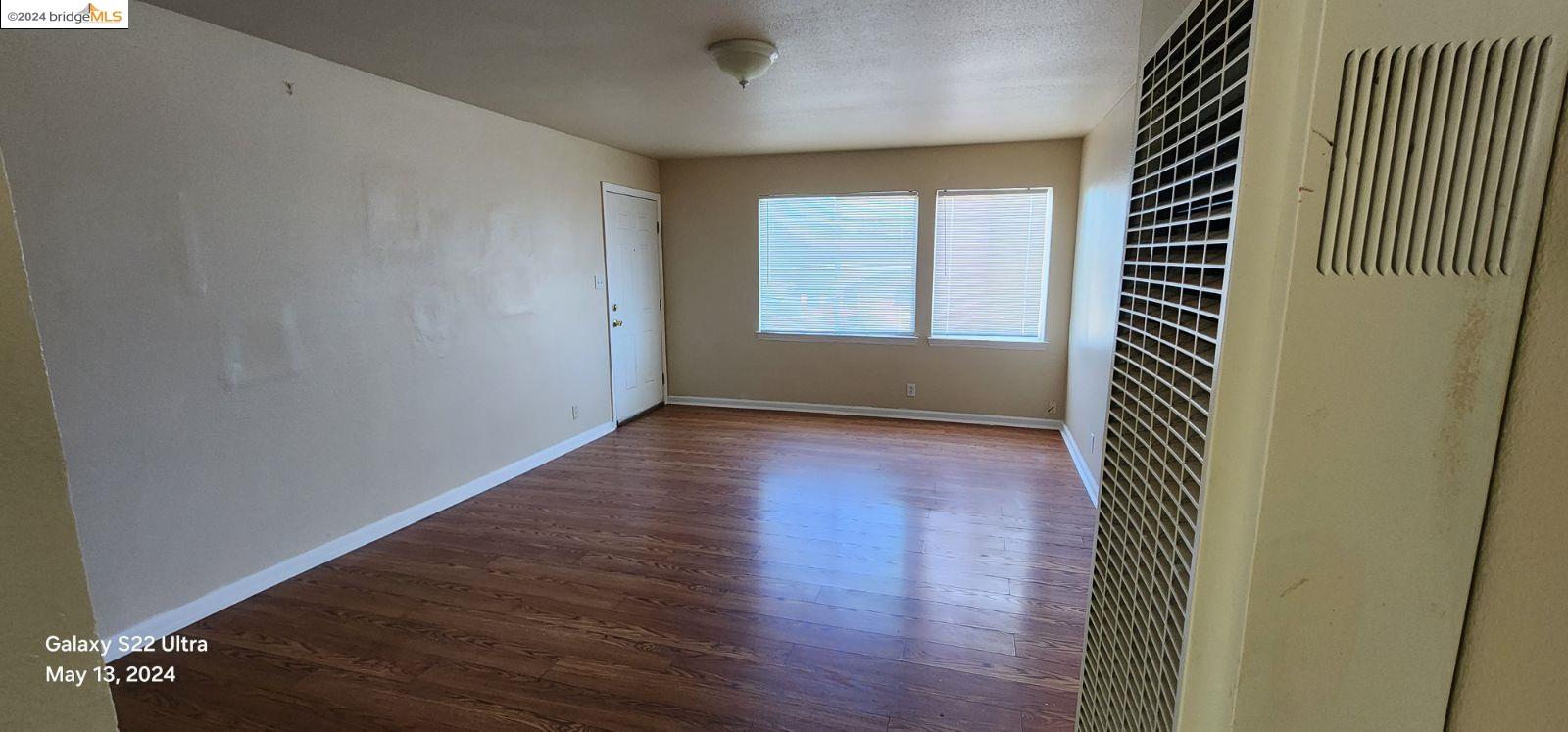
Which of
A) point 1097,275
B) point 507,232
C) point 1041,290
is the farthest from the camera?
point 1041,290

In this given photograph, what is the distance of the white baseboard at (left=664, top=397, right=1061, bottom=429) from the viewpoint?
506cm

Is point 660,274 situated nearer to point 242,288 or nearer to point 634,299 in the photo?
point 634,299

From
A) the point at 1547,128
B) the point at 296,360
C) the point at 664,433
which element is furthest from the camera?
the point at 664,433

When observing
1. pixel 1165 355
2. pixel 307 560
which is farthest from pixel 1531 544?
pixel 307 560

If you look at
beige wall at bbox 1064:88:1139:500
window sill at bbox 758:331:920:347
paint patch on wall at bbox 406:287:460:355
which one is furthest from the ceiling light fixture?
window sill at bbox 758:331:920:347

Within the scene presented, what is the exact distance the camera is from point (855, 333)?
544 cm

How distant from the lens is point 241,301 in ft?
8.03

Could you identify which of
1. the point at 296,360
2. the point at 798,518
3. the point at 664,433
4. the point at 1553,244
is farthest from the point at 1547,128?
the point at 664,433

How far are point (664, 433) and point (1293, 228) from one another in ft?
15.5

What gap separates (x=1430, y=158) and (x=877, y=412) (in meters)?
5.00

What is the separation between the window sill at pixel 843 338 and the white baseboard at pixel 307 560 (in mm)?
2297

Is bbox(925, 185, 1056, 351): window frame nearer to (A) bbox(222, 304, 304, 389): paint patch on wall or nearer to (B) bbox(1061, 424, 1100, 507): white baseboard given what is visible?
(B) bbox(1061, 424, 1100, 507): white baseboard

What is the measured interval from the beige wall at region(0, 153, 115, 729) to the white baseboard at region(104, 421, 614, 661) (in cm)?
246

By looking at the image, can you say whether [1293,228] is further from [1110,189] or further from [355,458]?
[355,458]
